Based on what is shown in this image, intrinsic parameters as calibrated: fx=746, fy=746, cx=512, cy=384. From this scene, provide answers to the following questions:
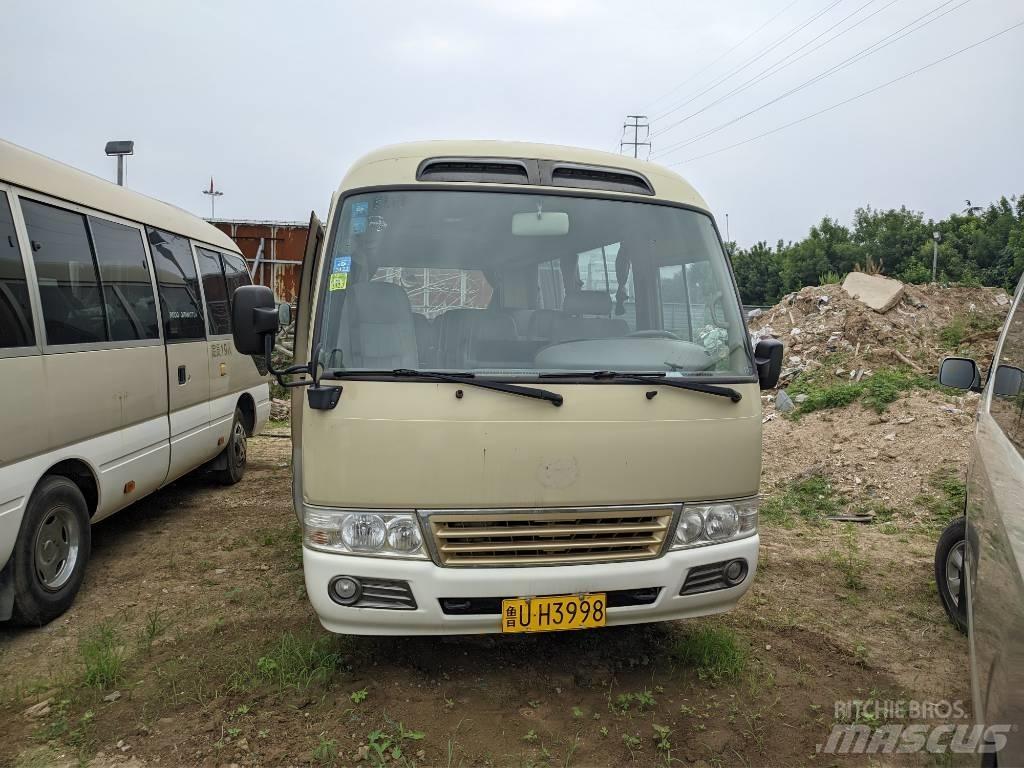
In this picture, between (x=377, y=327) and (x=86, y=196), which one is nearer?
(x=377, y=327)

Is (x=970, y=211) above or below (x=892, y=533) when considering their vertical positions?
above

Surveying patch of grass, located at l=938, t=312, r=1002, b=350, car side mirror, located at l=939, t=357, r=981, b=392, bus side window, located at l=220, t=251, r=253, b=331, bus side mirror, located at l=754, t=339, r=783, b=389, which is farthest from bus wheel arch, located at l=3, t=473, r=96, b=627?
patch of grass, located at l=938, t=312, r=1002, b=350

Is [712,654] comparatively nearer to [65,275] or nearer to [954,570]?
[954,570]

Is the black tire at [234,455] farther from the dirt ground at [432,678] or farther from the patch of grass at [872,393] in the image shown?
the patch of grass at [872,393]

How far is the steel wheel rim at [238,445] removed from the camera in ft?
26.5

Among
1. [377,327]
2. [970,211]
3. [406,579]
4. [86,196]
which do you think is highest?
[970,211]

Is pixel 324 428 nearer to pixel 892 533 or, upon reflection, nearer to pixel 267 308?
pixel 267 308

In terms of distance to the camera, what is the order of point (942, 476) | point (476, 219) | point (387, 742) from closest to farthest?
point (387, 742), point (476, 219), point (942, 476)

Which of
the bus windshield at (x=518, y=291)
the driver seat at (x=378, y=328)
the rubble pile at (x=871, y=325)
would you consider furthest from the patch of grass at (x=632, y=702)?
the rubble pile at (x=871, y=325)

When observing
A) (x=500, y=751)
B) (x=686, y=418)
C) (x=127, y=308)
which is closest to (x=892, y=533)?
(x=686, y=418)

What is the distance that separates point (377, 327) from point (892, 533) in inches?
215

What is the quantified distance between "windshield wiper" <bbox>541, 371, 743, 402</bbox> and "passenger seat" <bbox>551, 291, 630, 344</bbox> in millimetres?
269

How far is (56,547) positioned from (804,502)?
672cm

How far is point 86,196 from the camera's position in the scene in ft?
17.0
